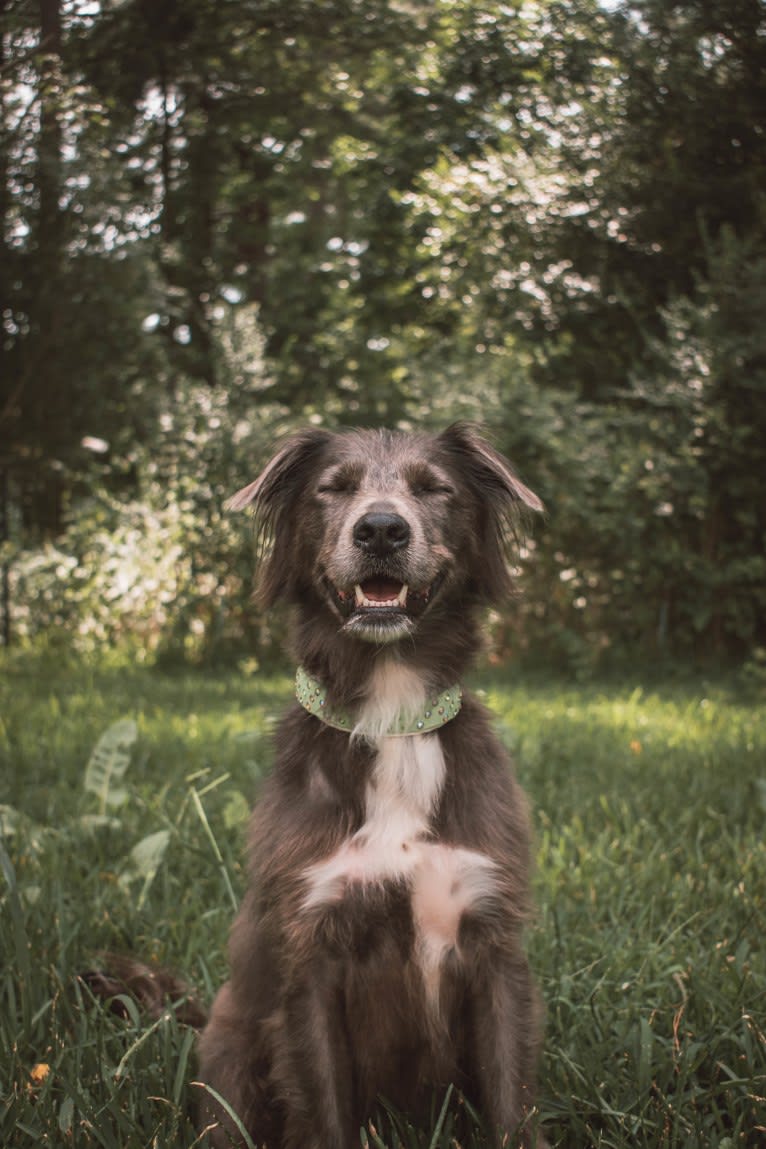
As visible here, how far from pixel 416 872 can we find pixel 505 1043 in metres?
0.39

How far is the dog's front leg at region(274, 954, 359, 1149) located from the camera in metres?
2.14

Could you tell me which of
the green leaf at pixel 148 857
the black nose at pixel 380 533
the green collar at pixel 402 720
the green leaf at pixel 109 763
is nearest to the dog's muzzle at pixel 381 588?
the black nose at pixel 380 533

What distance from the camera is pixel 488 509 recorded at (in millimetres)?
2773

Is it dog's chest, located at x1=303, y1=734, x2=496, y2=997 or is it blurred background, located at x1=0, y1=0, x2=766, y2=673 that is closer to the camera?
dog's chest, located at x1=303, y1=734, x2=496, y2=997

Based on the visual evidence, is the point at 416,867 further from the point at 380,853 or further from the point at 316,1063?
the point at 316,1063

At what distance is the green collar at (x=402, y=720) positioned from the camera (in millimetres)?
2404

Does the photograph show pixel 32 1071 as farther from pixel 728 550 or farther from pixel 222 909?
pixel 728 550

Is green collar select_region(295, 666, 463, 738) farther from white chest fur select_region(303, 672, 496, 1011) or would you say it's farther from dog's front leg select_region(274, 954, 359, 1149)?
dog's front leg select_region(274, 954, 359, 1149)

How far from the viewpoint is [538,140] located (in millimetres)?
10250

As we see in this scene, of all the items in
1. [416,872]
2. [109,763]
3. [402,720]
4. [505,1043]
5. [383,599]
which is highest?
[383,599]

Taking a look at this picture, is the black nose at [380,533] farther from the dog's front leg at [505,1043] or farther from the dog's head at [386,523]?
the dog's front leg at [505,1043]

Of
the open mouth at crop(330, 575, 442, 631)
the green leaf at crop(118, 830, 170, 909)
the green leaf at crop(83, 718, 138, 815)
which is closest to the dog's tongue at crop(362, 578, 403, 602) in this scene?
the open mouth at crop(330, 575, 442, 631)

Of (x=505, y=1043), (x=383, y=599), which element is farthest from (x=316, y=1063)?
(x=383, y=599)

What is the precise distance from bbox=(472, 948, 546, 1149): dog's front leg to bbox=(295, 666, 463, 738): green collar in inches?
20.1
